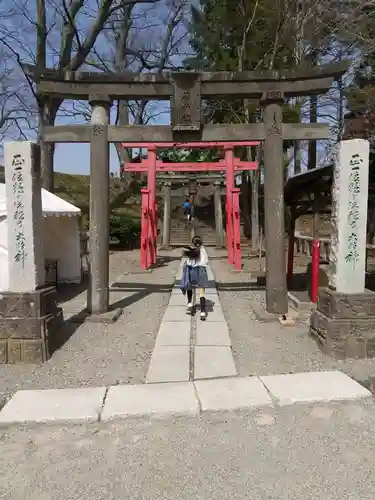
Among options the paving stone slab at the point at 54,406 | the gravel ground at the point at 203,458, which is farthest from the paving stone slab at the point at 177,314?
the gravel ground at the point at 203,458

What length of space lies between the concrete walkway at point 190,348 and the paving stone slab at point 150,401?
24cm

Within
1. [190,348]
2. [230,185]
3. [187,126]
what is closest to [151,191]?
[230,185]

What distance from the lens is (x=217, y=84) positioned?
6516 mm

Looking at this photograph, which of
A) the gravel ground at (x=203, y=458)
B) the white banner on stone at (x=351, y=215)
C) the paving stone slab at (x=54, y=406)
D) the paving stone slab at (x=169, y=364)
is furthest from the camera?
the white banner on stone at (x=351, y=215)

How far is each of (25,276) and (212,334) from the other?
2.67m

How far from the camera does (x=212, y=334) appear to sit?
5.88 meters

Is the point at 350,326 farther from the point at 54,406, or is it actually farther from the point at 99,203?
the point at 99,203

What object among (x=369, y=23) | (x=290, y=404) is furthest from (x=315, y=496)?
(x=369, y=23)

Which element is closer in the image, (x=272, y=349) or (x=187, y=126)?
(x=272, y=349)

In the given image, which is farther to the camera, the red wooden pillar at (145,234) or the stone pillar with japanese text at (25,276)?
the red wooden pillar at (145,234)

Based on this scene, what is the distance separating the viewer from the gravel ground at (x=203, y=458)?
254 cm

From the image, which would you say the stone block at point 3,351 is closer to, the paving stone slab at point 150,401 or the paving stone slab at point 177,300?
the paving stone slab at point 150,401

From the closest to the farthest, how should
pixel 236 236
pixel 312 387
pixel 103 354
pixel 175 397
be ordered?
pixel 175 397
pixel 312 387
pixel 103 354
pixel 236 236

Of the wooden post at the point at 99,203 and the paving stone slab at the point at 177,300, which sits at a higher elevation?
the wooden post at the point at 99,203
